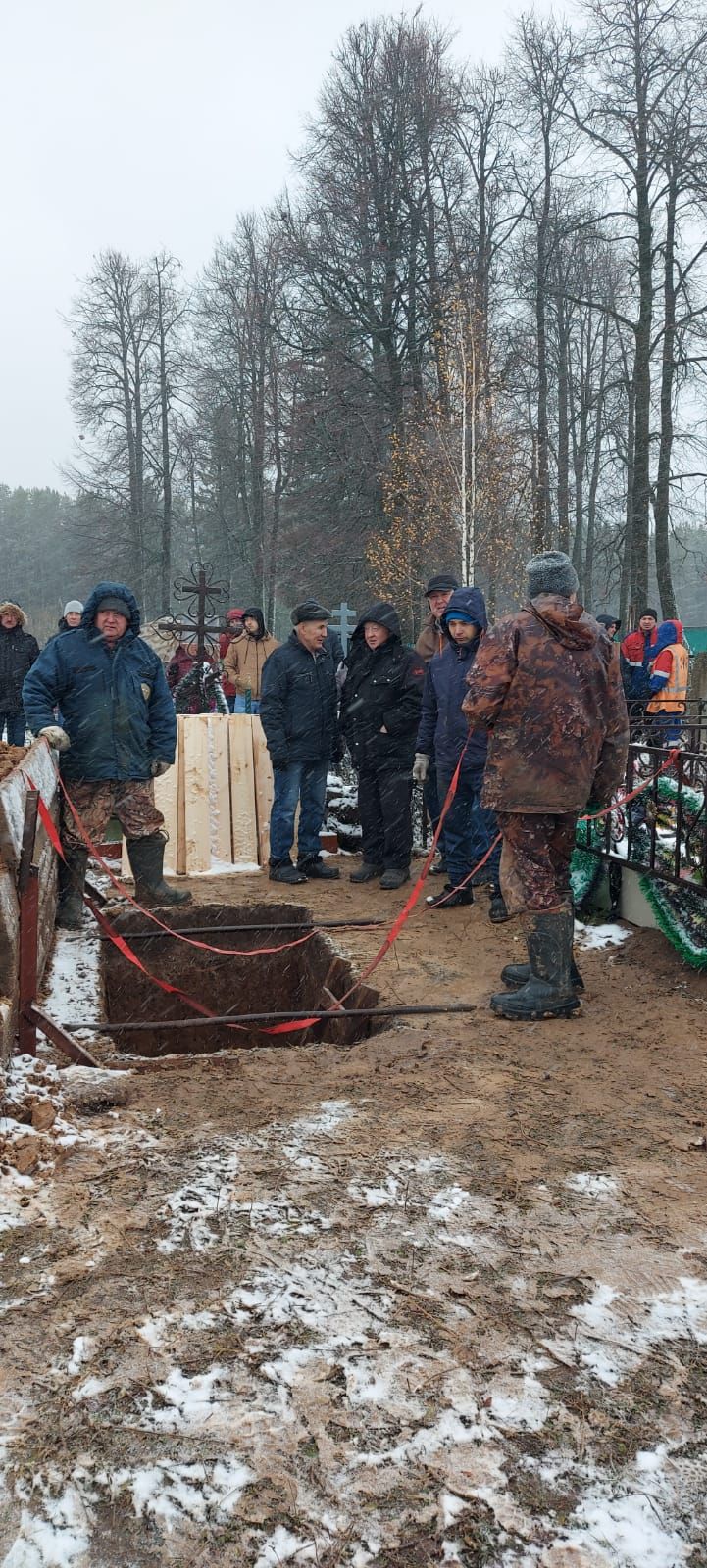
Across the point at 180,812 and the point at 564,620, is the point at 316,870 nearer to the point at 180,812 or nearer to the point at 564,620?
the point at 180,812

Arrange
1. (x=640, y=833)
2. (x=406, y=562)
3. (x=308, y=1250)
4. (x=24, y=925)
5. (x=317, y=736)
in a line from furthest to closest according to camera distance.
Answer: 1. (x=406, y=562)
2. (x=317, y=736)
3. (x=640, y=833)
4. (x=24, y=925)
5. (x=308, y=1250)

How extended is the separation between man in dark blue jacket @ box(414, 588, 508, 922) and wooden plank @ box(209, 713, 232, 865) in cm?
172

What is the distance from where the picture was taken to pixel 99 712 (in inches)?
229

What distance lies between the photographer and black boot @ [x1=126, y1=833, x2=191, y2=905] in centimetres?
636

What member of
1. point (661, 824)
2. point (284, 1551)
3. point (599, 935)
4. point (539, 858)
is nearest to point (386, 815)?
point (599, 935)

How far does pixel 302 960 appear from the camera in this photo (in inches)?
246

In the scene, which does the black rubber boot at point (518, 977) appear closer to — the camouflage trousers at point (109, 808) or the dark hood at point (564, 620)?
the dark hood at point (564, 620)

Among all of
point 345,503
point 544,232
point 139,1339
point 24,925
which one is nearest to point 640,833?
point 24,925

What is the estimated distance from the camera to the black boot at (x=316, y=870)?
291 inches

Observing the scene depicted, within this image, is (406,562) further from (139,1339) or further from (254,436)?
(139,1339)

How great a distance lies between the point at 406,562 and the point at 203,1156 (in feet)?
49.6

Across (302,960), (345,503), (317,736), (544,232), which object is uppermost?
(544,232)

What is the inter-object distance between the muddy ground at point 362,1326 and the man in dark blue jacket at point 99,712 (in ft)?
8.34

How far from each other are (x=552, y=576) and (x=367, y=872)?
135 inches
